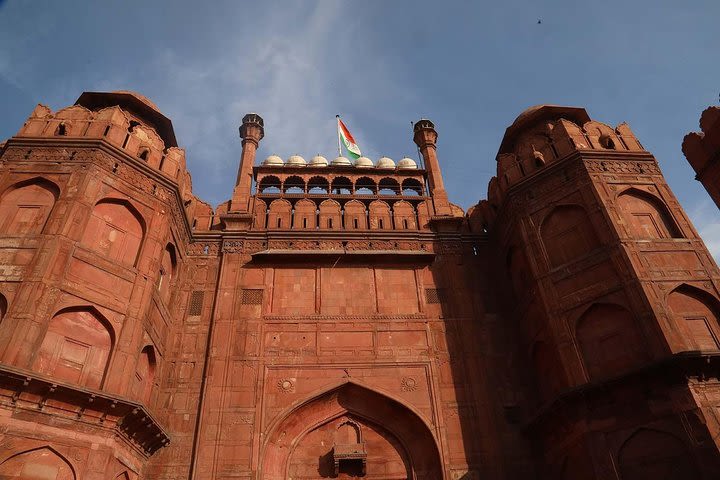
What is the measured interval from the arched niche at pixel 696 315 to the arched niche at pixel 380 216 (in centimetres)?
898

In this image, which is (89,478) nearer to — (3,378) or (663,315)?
(3,378)

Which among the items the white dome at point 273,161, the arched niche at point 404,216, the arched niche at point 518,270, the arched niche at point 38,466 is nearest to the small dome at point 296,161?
the white dome at point 273,161

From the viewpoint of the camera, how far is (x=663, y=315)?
11953 mm

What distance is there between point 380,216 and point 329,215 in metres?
1.84

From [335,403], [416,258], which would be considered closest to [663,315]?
[416,258]

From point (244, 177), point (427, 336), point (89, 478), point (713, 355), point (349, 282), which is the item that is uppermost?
point (244, 177)

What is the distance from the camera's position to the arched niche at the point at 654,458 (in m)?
10.5

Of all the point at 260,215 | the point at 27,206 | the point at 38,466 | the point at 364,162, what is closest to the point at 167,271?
the point at 260,215

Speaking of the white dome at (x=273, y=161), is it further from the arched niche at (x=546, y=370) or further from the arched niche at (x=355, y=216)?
the arched niche at (x=546, y=370)

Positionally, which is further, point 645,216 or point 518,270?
point 518,270

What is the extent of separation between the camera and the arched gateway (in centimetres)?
1369

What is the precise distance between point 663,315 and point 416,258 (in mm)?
7413

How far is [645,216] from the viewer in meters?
14.5

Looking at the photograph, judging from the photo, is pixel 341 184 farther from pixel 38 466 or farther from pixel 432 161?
pixel 38 466
